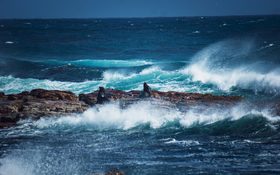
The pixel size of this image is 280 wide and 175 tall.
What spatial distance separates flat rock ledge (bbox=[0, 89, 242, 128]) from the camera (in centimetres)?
2283

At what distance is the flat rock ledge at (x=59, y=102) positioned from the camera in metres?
22.8

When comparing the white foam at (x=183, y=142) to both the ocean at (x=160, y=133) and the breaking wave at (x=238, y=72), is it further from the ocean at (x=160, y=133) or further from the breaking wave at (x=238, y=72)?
the breaking wave at (x=238, y=72)

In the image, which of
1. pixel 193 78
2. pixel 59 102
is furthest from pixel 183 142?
pixel 193 78

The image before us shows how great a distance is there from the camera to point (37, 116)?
22547mm

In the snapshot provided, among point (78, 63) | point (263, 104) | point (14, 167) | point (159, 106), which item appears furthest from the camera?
point (78, 63)

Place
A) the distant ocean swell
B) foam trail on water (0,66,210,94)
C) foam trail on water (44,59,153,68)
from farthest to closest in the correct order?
foam trail on water (44,59,153,68) < foam trail on water (0,66,210,94) < the distant ocean swell

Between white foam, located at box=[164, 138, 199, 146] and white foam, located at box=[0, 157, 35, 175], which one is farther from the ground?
white foam, located at box=[164, 138, 199, 146]

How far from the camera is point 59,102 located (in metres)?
24.8

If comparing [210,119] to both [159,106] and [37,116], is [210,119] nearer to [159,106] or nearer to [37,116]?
[159,106]

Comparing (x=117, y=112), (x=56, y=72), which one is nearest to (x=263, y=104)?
(x=117, y=112)

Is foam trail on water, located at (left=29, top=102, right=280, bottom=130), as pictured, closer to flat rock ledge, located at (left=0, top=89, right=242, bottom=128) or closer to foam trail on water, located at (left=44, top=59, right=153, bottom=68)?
flat rock ledge, located at (left=0, top=89, right=242, bottom=128)

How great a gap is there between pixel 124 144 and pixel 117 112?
523 centimetres

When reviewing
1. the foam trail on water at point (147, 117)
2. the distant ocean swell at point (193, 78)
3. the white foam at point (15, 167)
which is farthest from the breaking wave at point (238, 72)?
the white foam at point (15, 167)

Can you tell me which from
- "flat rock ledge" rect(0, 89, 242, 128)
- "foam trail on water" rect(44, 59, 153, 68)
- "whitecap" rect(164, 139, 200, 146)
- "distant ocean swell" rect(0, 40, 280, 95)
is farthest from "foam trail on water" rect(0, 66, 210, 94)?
"whitecap" rect(164, 139, 200, 146)
